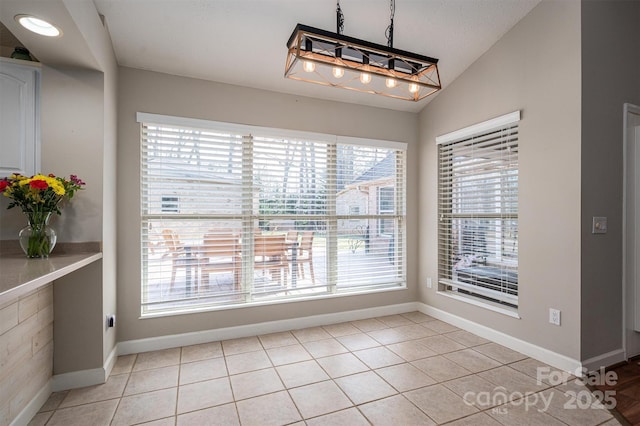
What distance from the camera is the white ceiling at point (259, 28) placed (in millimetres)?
2473

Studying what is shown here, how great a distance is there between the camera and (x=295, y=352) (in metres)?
2.90

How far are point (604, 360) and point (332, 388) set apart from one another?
2234 millimetres

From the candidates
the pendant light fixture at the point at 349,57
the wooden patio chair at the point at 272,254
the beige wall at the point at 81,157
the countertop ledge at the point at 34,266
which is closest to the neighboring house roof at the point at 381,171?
the wooden patio chair at the point at 272,254

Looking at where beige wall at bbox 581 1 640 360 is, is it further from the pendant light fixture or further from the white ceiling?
the pendant light fixture

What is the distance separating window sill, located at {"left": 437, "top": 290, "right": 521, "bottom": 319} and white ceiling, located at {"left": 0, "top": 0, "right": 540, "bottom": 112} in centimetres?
254

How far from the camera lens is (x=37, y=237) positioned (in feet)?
6.59

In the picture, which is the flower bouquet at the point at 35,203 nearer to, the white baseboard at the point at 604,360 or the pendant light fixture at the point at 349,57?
the pendant light fixture at the point at 349,57

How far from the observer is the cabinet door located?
6.86 feet

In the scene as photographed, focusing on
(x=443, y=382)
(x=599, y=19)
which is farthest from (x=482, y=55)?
(x=443, y=382)

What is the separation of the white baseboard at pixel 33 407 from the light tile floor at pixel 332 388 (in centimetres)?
4

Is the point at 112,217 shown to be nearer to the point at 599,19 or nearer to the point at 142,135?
the point at 142,135

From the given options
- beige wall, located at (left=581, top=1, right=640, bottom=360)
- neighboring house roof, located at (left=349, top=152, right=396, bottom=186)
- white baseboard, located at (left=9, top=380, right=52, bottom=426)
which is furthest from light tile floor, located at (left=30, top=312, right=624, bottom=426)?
neighboring house roof, located at (left=349, top=152, right=396, bottom=186)

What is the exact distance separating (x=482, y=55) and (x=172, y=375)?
410cm

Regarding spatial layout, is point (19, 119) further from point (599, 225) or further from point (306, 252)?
point (599, 225)
